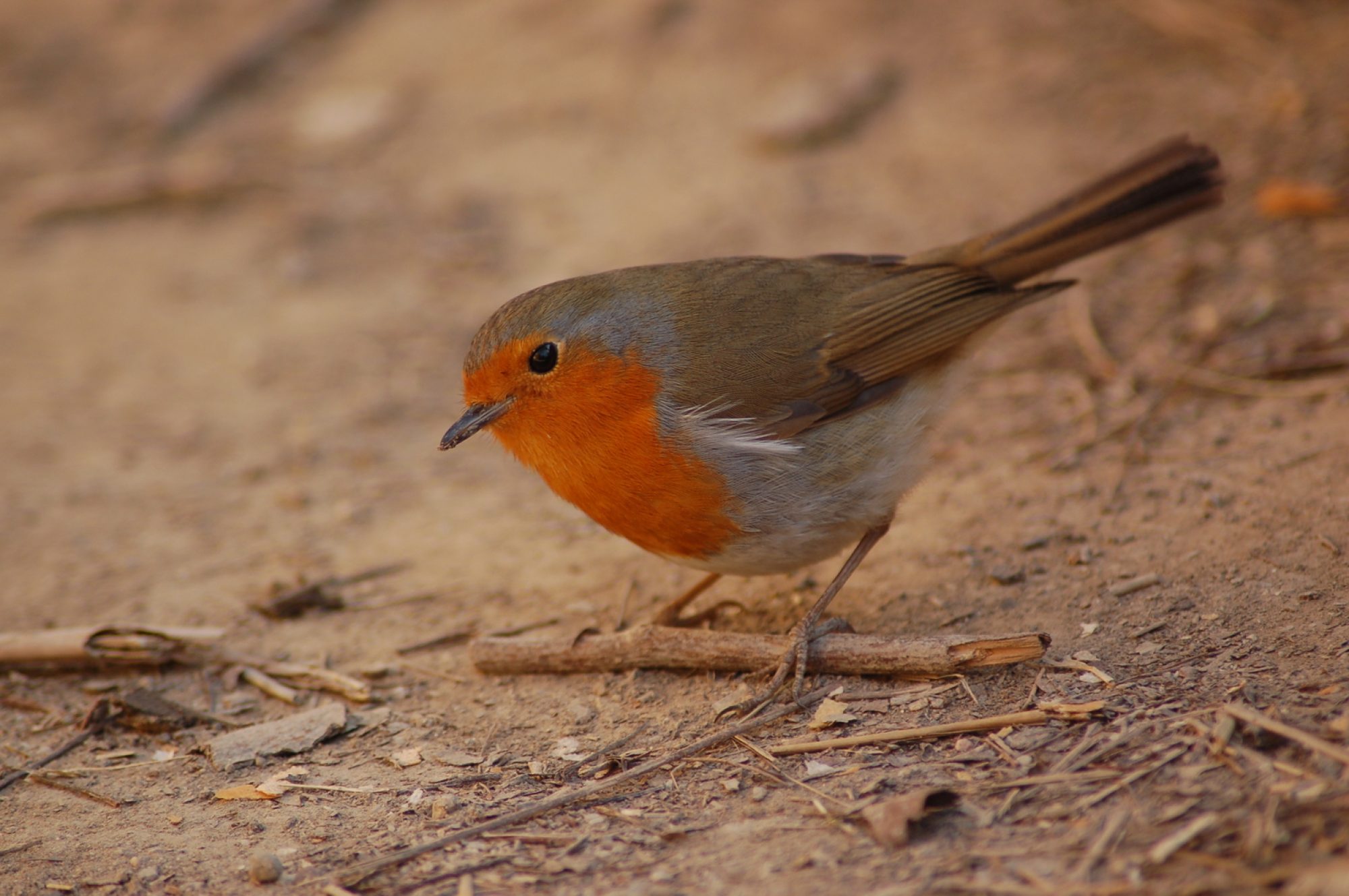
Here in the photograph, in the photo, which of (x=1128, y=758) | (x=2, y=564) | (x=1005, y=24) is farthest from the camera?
(x=1005, y=24)

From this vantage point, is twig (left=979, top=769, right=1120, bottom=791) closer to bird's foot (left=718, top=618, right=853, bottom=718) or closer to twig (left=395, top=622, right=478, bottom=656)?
bird's foot (left=718, top=618, right=853, bottom=718)

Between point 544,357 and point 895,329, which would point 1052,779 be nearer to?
point 895,329

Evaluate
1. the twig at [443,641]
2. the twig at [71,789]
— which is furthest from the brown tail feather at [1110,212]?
the twig at [71,789]

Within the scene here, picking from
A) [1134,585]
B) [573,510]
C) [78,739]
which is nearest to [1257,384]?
[1134,585]

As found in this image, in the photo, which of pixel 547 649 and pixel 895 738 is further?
pixel 547 649

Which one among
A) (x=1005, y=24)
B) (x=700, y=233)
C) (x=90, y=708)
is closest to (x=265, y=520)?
(x=90, y=708)

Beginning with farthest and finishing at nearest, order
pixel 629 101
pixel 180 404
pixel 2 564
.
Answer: pixel 629 101 < pixel 180 404 < pixel 2 564

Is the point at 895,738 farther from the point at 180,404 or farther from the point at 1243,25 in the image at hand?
the point at 1243,25
